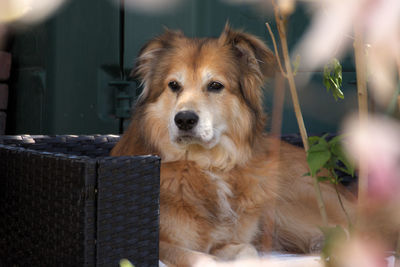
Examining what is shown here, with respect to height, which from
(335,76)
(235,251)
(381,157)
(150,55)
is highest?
(150,55)

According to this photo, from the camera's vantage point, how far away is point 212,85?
89.7 inches

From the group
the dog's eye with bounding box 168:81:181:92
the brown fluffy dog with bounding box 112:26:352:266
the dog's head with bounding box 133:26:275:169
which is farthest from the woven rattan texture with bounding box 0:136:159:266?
the dog's eye with bounding box 168:81:181:92

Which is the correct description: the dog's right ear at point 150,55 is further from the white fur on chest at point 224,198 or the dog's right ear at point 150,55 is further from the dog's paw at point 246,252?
the dog's paw at point 246,252

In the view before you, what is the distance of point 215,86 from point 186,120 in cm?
29

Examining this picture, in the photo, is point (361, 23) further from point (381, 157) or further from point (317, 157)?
point (317, 157)

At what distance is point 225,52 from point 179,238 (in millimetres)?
916

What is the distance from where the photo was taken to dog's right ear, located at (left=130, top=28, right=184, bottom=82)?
2346mm

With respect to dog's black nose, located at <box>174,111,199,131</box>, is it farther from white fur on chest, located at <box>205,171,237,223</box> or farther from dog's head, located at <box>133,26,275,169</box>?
white fur on chest, located at <box>205,171,237,223</box>

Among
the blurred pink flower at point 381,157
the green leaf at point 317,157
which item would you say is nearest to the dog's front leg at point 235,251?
the green leaf at point 317,157

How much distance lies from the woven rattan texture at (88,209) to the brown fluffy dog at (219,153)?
522 millimetres

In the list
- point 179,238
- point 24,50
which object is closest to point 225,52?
point 179,238

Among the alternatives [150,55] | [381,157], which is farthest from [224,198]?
[381,157]

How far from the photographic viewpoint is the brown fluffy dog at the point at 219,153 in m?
2.08

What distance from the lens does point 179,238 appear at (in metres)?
2.01
